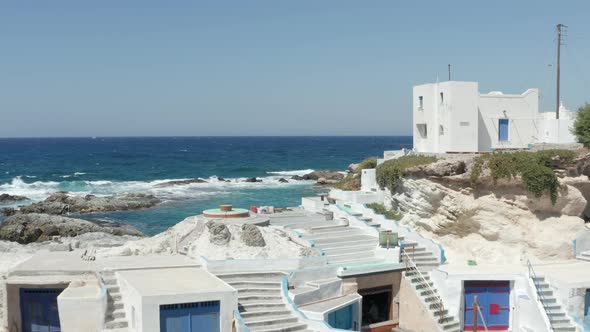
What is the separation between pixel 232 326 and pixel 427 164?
13094 millimetres

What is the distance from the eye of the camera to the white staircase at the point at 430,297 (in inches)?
803

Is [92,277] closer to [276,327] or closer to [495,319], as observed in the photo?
[276,327]

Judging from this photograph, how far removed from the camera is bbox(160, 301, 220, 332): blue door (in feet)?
50.6

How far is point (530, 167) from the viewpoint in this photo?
23.9 meters

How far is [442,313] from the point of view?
20422mm

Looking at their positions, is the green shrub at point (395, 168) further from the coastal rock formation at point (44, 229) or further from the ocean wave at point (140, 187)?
the ocean wave at point (140, 187)

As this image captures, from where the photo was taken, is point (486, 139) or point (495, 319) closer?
point (495, 319)

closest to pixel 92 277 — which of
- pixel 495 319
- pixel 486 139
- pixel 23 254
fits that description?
pixel 23 254

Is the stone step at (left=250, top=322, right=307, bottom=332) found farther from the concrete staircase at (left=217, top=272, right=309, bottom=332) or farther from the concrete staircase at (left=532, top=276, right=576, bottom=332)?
the concrete staircase at (left=532, top=276, right=576, bottom=332)

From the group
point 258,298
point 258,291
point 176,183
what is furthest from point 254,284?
point 176,183

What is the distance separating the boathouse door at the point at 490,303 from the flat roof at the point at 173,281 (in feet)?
30.6

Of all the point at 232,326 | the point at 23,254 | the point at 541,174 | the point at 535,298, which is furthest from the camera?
the point at 541,174

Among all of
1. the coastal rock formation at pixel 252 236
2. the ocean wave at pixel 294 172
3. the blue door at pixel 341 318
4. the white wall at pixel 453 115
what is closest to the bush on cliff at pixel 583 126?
the white wall at pixel 453 115

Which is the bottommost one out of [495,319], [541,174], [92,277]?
[495,319]
